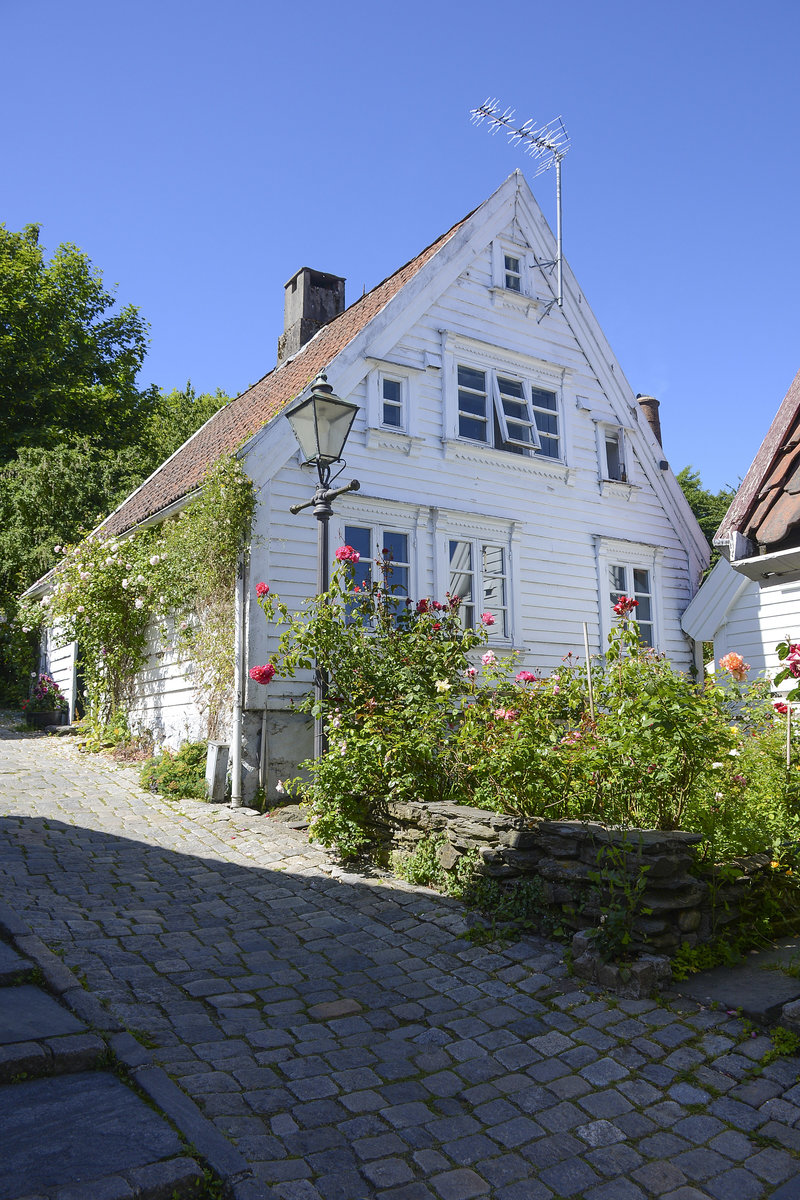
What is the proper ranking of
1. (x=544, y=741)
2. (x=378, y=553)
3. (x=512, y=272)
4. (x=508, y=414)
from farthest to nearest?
(x=512, y=272) → (x=508, y=414) → (x=378, y=553) → (x=544, y=741)

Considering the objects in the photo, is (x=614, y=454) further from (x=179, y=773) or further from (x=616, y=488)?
(x=179, y=773)

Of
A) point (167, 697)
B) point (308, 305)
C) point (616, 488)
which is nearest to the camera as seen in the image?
point (167, 697)

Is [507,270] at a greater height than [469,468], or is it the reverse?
[507,270]

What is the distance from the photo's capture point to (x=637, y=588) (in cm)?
1473

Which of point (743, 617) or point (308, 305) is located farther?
point (308, 305)

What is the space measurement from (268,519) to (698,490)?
1086 inches

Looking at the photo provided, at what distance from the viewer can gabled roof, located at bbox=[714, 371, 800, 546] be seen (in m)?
3.62

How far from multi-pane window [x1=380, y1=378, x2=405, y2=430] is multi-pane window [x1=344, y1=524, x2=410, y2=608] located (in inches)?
64.2

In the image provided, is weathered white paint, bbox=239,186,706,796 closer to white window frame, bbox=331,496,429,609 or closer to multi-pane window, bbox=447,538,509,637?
white window frame, bbox=331,496,429,609

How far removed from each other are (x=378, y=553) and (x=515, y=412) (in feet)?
13.1

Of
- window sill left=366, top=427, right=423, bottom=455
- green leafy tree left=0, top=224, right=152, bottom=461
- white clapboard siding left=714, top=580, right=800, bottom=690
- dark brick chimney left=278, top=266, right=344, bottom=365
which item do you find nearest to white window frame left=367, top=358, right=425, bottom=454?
window sill left=366, top=427, right=423, bottom=455

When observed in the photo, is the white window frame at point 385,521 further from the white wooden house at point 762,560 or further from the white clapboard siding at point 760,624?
the white clapboard siding at point 760,624

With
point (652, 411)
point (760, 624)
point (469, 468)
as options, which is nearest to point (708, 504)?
point (652, 411)

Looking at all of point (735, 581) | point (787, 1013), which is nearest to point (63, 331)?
point (735, 581)
